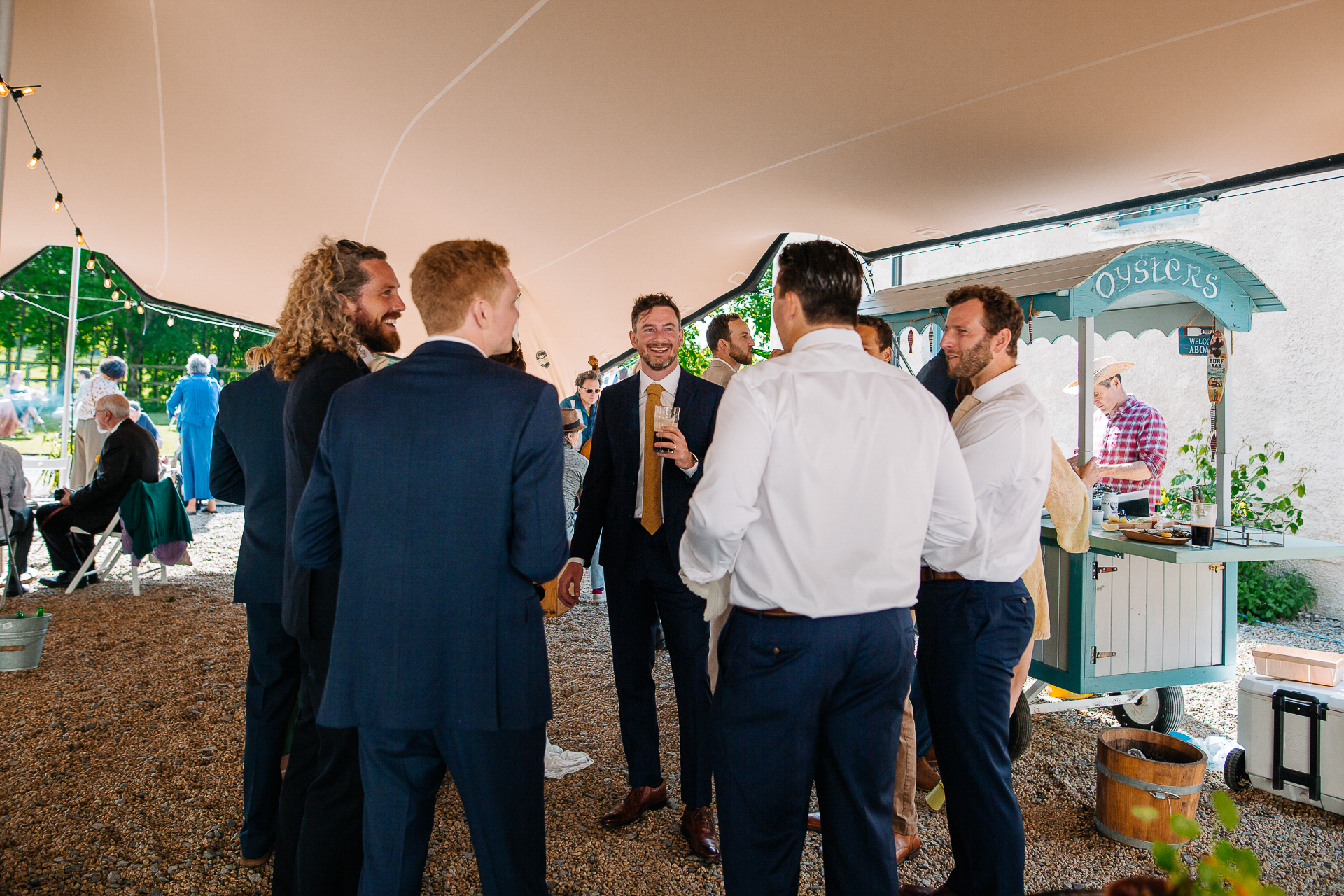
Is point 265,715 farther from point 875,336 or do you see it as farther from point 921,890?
point 875,336

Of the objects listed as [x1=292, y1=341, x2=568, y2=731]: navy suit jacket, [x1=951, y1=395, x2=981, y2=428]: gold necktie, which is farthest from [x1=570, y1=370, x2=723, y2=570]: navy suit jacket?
[x1=292, y1=341, x2=568, y2=731]: navy suit jacket

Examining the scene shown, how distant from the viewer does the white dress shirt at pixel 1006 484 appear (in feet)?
6.89

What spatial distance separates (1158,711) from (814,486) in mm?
3218

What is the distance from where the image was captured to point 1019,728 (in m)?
3.19

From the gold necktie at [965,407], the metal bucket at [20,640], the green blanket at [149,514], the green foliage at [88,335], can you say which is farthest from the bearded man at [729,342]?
the green foliage at [88,335]

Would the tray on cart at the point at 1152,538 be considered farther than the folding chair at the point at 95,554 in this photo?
No

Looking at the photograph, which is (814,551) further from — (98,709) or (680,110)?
(98,709)

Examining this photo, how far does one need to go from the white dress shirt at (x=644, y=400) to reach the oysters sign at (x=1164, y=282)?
2121 millimetres

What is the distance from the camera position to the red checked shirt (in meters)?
4.98

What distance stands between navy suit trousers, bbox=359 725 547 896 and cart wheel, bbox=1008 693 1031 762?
87.5 inches

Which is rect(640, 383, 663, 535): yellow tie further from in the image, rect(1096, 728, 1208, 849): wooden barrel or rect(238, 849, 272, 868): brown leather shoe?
rect(1096, 728, 1208, 849): wooden barrel

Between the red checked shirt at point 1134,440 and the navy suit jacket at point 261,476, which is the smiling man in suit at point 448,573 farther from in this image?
the red checked shirt at point 1134,440

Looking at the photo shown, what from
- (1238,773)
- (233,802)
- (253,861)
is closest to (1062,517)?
(1238,773)

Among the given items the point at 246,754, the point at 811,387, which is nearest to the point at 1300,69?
the point at 811,387
